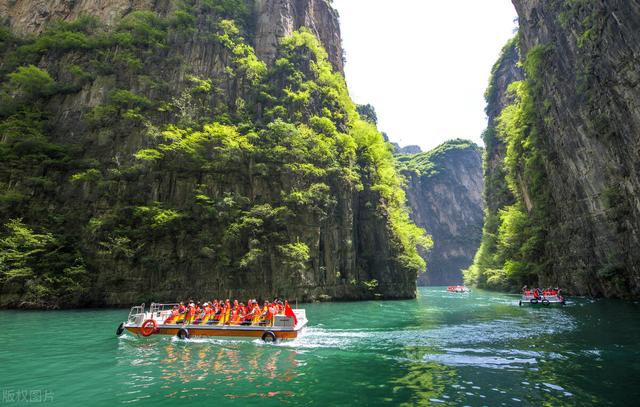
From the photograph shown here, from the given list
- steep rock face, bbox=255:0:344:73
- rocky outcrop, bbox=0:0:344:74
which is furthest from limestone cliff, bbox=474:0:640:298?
rocky outcrop, bbox=0:0:344:74

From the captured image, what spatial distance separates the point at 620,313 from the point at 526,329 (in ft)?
27.9

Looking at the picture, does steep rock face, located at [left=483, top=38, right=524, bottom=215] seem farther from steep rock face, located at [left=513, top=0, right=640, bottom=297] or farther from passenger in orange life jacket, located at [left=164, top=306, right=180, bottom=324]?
passenger in orange life jacket, located at [left=164, top=306, right=180, bottom=324]

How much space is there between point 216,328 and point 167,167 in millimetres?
26439

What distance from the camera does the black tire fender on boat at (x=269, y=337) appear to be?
18.0m

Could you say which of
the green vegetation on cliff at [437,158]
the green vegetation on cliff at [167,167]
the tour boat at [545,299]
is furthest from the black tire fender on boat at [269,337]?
the green vegetation on cliff at [437,158]

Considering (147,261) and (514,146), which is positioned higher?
(514,146)

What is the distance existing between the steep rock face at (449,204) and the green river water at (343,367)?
382 feet

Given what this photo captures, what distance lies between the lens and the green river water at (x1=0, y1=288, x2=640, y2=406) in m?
9.16

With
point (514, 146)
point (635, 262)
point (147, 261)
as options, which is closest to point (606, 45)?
point (635, 262)

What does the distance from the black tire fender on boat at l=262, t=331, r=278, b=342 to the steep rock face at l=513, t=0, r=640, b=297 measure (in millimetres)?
25874

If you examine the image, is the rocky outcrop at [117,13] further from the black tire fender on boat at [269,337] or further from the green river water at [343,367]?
the green river water at [343,367]

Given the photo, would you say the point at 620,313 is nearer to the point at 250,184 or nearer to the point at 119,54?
the point at 250,184

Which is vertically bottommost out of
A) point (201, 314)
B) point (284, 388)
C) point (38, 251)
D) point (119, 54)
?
point (284, 388)

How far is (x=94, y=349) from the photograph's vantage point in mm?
15648
